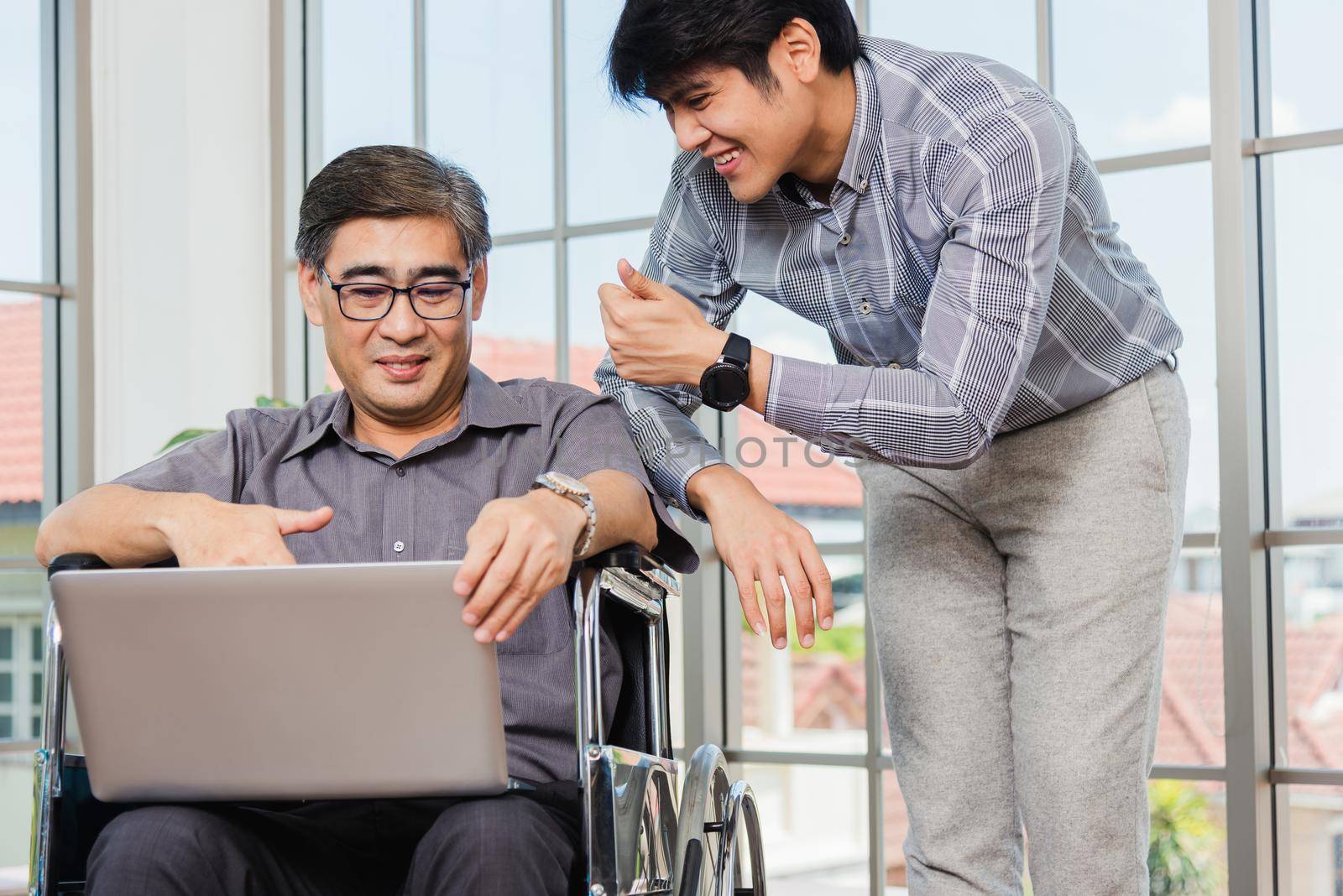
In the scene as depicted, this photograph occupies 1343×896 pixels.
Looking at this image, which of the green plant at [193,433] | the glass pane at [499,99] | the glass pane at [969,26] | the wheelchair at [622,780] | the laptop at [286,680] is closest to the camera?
the laptop at [286,680]

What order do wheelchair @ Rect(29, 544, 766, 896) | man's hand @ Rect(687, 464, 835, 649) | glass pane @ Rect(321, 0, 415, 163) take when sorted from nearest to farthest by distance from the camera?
wheelchair @ Rect(29, 544, 766, 896) < man's hand @ Rect(687, 464, 835, 649) < glass pane @ Rect(321, 0, 415, 163)

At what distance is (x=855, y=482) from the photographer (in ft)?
10.2

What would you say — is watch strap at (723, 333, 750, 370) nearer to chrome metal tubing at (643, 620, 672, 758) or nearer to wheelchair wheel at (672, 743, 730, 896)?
chrome metal tubing at (643, 620, 672, 758)

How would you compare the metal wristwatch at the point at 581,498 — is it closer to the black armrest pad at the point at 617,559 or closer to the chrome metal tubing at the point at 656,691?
the black armrest pad at the point at 617,559

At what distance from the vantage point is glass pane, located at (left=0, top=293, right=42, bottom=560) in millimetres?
3707

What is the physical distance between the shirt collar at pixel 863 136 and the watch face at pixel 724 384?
312 mm

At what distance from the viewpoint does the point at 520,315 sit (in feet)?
12.0

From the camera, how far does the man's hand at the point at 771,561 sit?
1501 millimetres

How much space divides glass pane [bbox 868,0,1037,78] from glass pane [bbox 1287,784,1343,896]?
5.14 ft

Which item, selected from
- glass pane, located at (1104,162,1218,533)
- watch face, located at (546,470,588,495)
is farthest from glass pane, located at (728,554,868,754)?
watch face, located at (546,470,588,495)

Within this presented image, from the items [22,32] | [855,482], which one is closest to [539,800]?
[855,482]

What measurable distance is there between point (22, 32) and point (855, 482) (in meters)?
2.65

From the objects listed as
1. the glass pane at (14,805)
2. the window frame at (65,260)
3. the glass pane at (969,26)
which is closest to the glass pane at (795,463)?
the glass pane at (969,26)

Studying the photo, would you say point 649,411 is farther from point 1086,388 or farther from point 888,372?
point 1086,388
